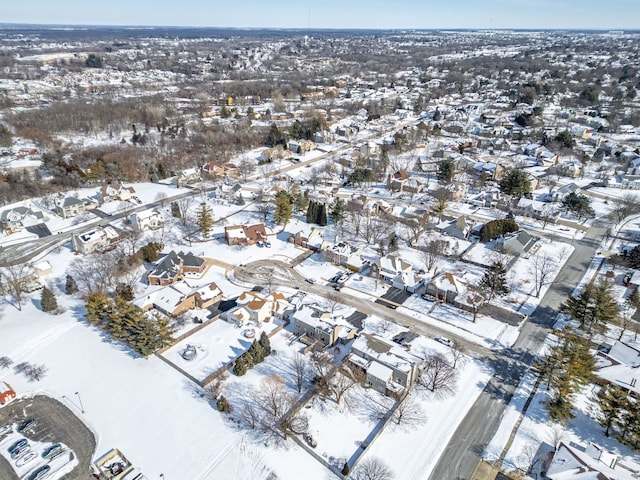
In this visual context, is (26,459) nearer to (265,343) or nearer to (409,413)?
(265,343)

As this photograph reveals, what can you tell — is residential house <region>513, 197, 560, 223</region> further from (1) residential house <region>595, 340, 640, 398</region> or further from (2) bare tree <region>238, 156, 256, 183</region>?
(2) bare tree <region>238, 156, 256, 183</region>

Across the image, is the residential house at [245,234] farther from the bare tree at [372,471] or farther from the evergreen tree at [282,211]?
the bare tree at [372,471]

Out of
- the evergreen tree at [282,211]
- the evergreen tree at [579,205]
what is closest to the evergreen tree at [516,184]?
the evergreen tree at [579,205]

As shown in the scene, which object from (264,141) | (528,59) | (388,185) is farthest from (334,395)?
(528,59)

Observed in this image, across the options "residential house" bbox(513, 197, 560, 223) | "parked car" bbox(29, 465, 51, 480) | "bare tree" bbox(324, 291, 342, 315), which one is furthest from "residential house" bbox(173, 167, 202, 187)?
"residential house" bbox(513, 197, 560, 223)

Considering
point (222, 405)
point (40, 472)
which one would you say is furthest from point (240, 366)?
point (40, 472)
